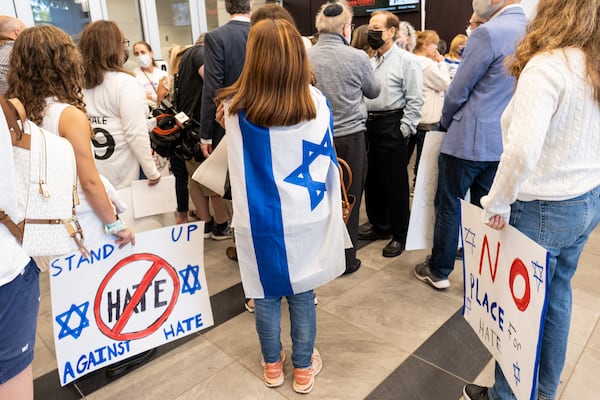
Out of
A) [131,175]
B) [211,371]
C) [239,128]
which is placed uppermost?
[239,128]

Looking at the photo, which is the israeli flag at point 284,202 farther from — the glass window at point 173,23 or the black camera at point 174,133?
the glass window at point 173,23

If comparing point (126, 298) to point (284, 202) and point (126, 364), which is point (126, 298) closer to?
point (126, 364)

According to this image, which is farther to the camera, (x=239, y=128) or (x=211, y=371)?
(x=211, y=371)

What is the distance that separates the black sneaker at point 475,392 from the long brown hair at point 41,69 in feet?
5.64

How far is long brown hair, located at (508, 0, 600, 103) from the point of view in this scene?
1.08 metres

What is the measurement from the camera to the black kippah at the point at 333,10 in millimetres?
2180

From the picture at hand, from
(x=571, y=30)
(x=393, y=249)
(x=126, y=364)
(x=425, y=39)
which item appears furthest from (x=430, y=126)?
(x=126, y=364)

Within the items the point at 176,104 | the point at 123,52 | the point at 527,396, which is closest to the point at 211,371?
the point at 527,396

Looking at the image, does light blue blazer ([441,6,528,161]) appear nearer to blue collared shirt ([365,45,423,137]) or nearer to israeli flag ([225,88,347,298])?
blue collared shirt ([365,45,423,137])

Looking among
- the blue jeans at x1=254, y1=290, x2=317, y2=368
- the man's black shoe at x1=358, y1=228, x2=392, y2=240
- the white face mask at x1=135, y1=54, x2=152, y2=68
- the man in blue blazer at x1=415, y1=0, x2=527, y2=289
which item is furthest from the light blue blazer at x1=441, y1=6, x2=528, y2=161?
the white face mask at x1=135, y1=54, x2=152, y2=68

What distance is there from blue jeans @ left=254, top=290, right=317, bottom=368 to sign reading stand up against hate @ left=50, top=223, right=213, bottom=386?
337 mm

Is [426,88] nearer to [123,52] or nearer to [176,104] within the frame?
[176,104]

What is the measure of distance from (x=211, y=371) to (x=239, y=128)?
3.41ft

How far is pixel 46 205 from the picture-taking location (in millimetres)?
1082
